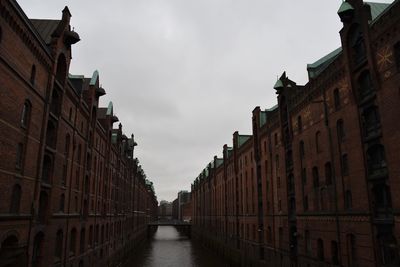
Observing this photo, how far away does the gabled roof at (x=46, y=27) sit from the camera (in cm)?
2328

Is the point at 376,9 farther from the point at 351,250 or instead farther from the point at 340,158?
the point at 351,250

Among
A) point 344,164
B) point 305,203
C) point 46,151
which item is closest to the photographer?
point 46,151

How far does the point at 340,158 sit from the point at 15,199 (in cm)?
1950

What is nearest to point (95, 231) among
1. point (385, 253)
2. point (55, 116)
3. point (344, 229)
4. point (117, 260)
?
point (117, 260)

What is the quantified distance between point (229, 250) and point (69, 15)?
1650 inches

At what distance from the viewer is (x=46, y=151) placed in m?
22.5

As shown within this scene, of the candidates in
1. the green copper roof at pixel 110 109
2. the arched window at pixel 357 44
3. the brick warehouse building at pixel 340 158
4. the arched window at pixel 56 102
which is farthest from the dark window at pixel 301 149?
the green copper roof at pixel 110 109

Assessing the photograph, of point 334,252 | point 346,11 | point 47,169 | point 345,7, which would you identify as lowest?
point 334,252

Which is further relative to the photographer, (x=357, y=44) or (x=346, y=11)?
(x=346, y=11)

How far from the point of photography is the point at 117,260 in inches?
1925

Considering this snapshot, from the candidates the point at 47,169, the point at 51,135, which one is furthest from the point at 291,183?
the point at 51,135

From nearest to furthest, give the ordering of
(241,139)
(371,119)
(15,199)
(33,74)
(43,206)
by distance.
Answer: (15,199)
(33,74)
(371,119)
(43,206)
(241,139)

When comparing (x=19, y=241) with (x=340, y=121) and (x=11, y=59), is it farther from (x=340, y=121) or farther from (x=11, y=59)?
(x=340, y=121)

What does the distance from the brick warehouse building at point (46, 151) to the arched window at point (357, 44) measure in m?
18.3
